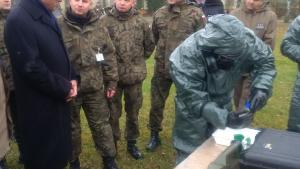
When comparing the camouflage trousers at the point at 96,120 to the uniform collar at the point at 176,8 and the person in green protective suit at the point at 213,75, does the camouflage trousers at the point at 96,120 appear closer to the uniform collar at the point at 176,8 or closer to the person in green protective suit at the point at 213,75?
the person in green protective suit at the point at 213,75

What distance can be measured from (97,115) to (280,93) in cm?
447

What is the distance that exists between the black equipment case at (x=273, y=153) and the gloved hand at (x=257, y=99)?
474 mm

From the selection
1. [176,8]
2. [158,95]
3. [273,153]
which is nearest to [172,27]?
[176,8]

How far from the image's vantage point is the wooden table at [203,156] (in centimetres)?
234

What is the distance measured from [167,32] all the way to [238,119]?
2103 millimetres

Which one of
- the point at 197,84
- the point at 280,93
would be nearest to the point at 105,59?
the point at 197,84

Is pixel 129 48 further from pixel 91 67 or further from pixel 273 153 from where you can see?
pixel 273 153

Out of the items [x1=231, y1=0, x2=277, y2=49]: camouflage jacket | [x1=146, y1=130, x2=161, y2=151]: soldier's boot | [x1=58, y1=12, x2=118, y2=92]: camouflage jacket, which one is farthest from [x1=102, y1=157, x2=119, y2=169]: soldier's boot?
[x1=231, y1=0, x2=277, y2=49]: camouflage jacket

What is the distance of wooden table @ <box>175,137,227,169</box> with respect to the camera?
2.34 metres

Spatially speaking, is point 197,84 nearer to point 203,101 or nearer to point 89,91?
point 203,101

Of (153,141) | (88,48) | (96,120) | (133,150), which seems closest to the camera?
(88,48)

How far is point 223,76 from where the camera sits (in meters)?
2.80

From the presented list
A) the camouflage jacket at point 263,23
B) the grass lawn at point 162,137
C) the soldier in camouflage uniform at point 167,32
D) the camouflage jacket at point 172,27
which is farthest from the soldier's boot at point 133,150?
the camouflage jacket at point 263,23

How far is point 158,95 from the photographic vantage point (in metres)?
4.69
